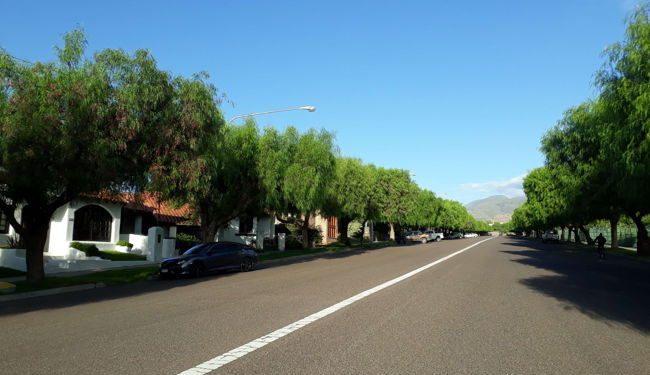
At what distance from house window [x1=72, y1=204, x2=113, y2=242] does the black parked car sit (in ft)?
40.2

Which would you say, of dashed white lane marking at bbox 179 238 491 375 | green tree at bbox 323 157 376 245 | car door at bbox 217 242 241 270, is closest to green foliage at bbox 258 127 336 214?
car door at bbox 217 242 241 270

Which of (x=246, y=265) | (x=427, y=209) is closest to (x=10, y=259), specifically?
(x=246, y=265)

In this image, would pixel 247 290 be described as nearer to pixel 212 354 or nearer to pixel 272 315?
pixel 272 315

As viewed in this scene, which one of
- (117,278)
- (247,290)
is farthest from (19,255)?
(247,290)

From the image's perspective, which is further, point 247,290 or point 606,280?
point 606,280

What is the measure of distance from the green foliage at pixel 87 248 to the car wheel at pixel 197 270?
9852 millimetres

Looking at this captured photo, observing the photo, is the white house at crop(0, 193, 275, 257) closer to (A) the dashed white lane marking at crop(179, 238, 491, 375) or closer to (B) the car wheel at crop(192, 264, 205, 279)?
(B) the car wheel at crop(192, 264, 205, 279)

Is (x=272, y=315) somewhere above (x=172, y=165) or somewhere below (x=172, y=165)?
below

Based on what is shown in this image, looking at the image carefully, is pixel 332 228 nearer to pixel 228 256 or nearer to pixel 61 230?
pixel 61 230

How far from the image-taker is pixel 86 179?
14.8 meters

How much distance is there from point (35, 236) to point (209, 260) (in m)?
6.27

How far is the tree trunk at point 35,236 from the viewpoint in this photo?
1650 cm

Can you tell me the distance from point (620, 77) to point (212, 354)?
54.1ft

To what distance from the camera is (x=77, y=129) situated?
1410 centimetres
